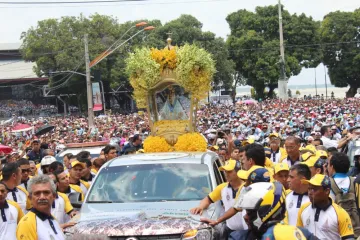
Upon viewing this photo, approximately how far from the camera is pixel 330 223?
19.2 ft

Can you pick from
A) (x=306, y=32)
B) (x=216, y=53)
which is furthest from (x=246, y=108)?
(x=306, y=32)

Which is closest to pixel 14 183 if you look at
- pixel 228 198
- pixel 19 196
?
pixel 19 196

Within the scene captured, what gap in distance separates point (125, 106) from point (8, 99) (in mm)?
15660

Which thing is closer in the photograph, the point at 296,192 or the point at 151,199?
the point at 296,192

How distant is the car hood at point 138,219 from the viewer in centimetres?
716

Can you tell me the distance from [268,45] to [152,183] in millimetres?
68070

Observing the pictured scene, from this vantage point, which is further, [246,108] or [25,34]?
[25,34]

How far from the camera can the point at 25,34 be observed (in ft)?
234

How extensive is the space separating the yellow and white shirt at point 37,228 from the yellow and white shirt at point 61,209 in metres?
2.28

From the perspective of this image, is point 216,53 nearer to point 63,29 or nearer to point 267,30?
point 267,30

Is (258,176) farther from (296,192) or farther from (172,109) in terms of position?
(172,109)

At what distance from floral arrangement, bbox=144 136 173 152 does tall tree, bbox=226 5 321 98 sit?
199 feet

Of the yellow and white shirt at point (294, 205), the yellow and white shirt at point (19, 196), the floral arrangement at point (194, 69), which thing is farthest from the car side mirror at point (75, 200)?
the floral arrangement at point (194, 69)

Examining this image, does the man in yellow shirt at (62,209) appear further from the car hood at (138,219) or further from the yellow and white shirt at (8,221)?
the yellow and white shirt at (8,221)
